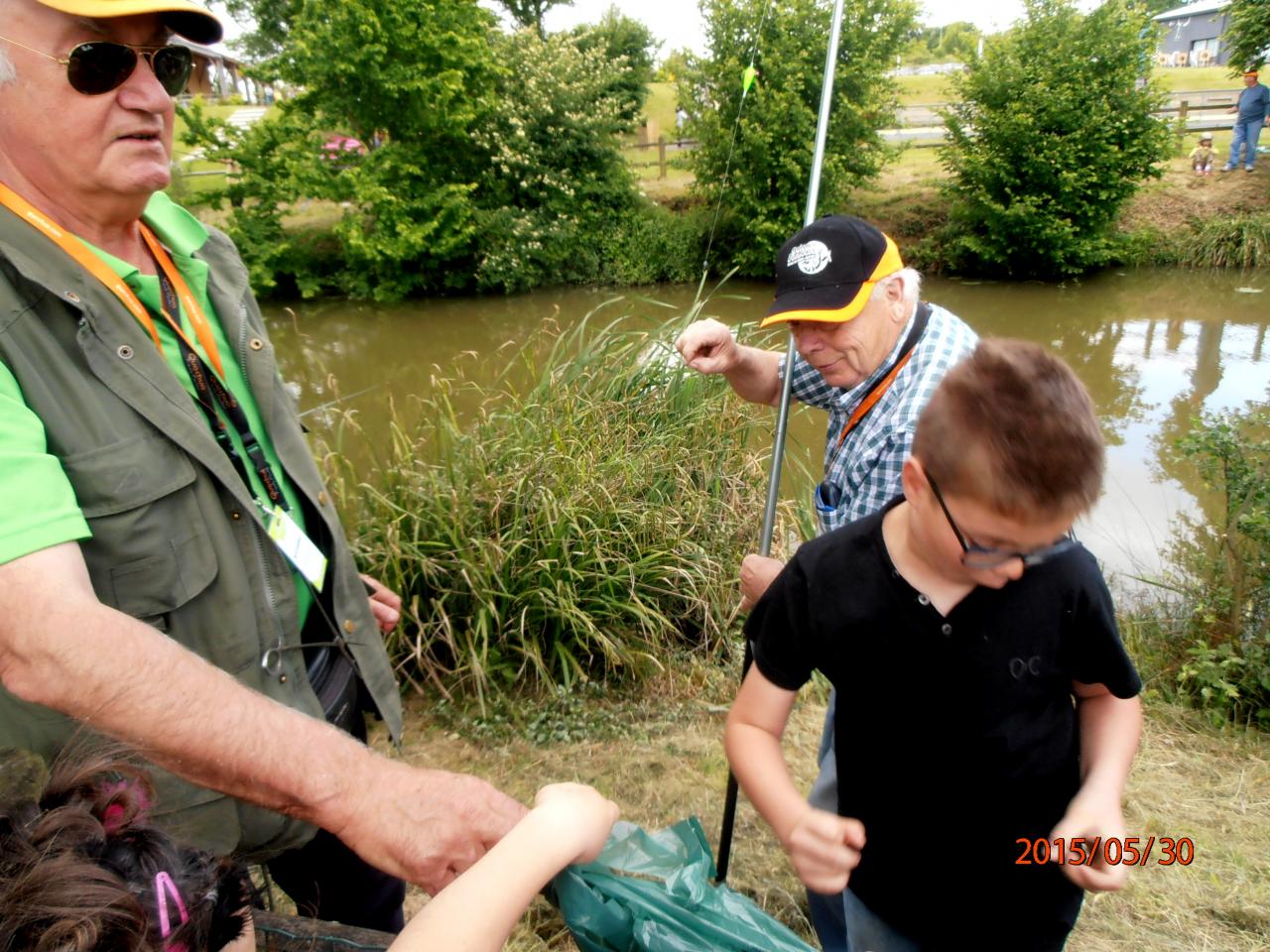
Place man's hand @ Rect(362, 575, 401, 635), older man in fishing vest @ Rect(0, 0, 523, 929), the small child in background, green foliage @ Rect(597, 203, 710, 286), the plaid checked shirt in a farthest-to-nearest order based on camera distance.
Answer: the small child in background, green foliage @ Rect(597, 203, 710, 286), man's hand @ Rect(362, 575, 401, 635), the plaid checked shirt, older man in fishing vest @ Rect(0, 0, 523, 929)

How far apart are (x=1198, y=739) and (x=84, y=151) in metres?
4.01

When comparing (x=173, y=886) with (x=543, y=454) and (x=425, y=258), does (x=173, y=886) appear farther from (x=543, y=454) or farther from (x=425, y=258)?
(x=425, y=258)

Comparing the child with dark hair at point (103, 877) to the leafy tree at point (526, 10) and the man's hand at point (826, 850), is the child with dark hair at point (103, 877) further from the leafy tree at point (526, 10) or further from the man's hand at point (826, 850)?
the leafy tree at point (526, 10)

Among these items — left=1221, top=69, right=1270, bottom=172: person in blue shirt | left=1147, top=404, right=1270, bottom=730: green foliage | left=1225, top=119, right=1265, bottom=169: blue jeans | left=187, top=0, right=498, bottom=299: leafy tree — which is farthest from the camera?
left=1225, top=119, right=1265, bottom=169: blue jeans

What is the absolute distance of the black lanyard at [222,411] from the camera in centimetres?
146

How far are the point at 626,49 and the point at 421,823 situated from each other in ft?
79.5

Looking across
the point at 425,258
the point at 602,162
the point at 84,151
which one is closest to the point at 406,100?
the point at 425,258

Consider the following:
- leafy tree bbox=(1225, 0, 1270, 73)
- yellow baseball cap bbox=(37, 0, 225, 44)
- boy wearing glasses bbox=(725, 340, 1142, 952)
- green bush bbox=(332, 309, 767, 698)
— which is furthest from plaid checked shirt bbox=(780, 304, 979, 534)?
leafy tree bbox=(1225, 0, 1270, 73)

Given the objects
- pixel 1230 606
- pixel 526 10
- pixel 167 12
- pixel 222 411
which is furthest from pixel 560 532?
pixel 526 10

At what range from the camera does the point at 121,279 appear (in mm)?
1385

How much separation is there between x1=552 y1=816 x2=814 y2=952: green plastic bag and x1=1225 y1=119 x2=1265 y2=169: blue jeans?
19.9 metres

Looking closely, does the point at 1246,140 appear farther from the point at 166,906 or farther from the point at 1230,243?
the point at 166,906

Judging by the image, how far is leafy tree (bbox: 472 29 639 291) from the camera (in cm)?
1512
